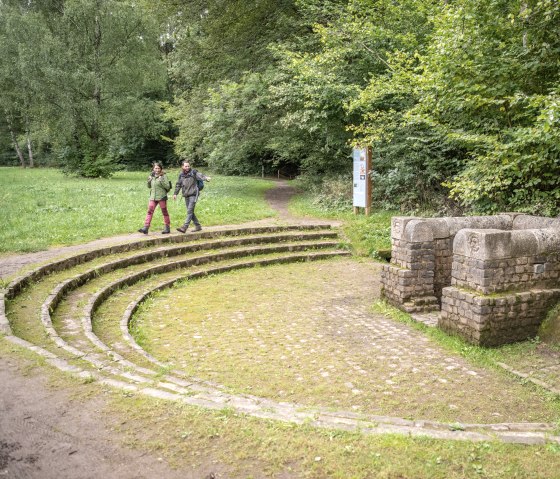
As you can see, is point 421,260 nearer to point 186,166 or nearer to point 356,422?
point 356,422

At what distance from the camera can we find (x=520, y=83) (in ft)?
31.2

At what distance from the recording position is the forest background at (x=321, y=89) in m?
9.45

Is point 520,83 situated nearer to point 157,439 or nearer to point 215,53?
point 157,439

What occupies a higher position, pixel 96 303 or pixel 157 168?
pixel 157 168

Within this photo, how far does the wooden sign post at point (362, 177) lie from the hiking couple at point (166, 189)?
5016 mm

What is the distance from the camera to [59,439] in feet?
10.8

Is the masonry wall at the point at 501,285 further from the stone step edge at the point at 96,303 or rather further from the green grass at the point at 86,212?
the green grass at the point at 86,212

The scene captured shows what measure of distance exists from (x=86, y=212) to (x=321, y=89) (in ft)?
27.9

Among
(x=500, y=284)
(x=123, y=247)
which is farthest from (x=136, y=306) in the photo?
(x=500, y=284)

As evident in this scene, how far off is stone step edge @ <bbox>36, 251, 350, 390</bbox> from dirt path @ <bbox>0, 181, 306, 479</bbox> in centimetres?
63

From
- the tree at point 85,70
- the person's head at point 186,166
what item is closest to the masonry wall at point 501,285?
the person's head at point 186,166

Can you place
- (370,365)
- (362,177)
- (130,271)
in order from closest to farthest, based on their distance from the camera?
(370,365) → (130,271) → (362,177)

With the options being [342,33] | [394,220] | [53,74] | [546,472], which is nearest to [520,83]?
[394,220]

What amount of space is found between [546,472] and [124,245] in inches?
370
